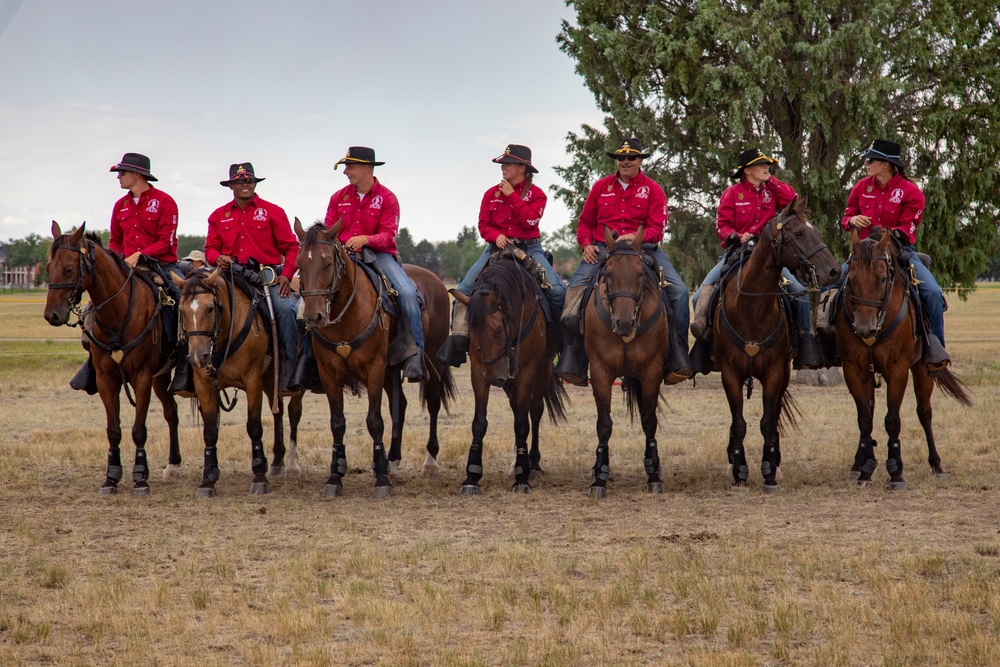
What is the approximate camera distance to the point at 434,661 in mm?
5477

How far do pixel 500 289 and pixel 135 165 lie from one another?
411 centimetres

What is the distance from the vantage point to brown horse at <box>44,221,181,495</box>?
388 inches

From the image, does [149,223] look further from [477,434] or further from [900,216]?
[900,216]

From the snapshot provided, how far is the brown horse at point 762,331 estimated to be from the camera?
32.0 feet

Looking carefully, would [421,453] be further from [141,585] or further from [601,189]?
[141,585]

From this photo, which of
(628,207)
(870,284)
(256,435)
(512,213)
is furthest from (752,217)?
(256,435)

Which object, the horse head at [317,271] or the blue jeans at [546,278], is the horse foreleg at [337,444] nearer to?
the horse head at [317,271]

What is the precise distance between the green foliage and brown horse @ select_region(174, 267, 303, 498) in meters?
12.8

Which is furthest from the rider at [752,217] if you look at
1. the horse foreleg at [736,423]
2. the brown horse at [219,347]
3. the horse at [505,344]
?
the brown horse at [219,347]

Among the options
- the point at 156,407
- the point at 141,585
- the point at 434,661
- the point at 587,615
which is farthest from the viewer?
the point at 156,407

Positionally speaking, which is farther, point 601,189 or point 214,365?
point 601,189

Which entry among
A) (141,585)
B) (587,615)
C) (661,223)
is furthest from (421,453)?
(587,615)

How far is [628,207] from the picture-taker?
36.0 feet

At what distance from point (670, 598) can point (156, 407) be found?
15.0m
